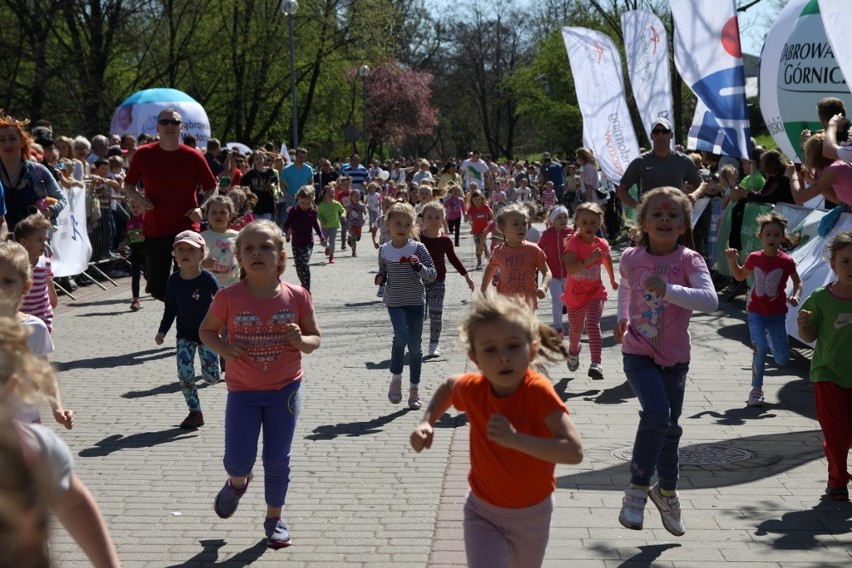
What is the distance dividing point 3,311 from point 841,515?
15.8ft

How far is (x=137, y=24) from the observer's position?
37.9m

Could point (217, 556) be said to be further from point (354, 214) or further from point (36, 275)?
point (354, 214)

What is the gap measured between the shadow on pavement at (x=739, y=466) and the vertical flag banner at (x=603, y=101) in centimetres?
866

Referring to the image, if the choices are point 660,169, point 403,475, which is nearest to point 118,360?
point 403,475

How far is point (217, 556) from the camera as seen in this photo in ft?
18.2

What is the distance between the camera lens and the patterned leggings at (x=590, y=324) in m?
10.3

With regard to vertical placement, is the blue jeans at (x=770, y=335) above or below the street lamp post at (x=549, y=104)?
below

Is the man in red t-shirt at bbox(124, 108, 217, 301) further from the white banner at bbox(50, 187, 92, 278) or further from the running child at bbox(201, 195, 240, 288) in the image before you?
the white banner at bbox(50, 187, 92, 278)

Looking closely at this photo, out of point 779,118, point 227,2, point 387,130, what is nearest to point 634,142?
point 779,118

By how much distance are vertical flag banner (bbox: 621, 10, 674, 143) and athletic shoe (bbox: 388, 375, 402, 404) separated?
25.2 ft

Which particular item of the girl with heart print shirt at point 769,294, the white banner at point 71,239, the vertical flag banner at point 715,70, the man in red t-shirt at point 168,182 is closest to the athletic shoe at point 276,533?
the girl with heart print shirt at point 769,294

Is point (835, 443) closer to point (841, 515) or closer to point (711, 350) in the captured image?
point (841, 515)

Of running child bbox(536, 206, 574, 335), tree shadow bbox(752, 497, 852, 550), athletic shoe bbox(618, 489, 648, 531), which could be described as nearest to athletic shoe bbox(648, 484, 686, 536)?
athletic shoe bbox(618, 489, 648, 531)

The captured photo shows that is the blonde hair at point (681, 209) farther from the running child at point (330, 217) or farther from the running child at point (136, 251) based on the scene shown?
the running child at point (330, 217)
